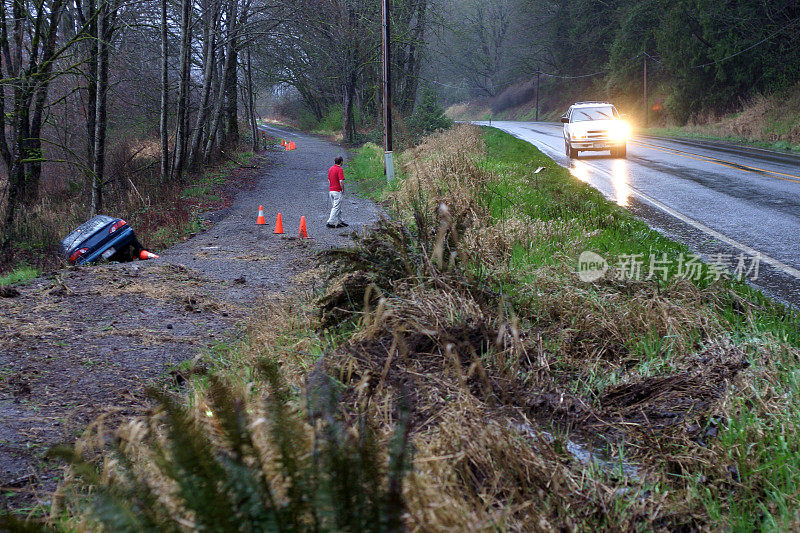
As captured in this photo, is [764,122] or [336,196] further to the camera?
[764,122]

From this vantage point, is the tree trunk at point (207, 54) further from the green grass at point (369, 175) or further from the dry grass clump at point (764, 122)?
the dry grass clump at point (764, 122)

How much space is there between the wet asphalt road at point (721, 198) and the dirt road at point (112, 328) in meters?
4.92

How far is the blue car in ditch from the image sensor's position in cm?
1082

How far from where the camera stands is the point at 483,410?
3395mm

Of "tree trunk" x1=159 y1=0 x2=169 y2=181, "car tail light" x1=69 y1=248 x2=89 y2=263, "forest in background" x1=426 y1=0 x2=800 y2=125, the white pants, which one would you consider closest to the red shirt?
the white pants

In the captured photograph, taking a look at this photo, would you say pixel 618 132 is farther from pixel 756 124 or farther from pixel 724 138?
pixel 724 138

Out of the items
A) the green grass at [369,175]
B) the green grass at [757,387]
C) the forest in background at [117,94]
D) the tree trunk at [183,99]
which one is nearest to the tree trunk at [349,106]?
the forest in background at [117,94]

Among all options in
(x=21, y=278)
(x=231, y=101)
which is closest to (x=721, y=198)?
(x=21, y=278)

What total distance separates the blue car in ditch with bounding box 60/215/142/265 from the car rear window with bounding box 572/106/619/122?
16.7 meters

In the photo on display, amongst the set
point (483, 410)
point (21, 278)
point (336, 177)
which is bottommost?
point (21, 278)

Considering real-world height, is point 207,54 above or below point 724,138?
above

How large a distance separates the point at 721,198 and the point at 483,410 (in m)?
11.1

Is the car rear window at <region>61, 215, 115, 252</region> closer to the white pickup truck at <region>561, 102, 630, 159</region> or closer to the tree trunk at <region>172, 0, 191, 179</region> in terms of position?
the tree trunk at <region>172, 0, 191, 179</region>

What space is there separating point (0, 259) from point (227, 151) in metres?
16.9
